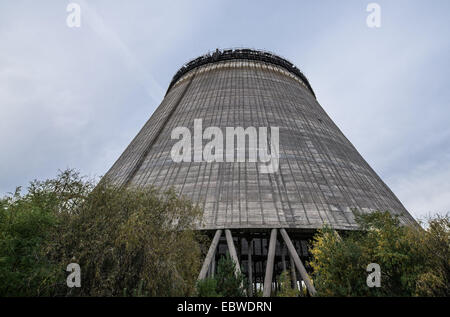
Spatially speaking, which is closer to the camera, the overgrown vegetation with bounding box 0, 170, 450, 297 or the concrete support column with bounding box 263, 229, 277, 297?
the overgrown vegetation with bounding box 0, 170, 450, 297

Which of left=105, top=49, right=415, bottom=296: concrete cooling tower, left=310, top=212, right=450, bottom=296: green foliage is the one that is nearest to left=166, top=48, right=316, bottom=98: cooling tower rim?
left=105, top=49, right=415, bottom=296: concrete cooling tower

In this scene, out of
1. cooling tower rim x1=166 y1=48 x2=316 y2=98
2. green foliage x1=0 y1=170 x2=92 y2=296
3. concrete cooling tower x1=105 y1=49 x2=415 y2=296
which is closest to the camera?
green foliage x1=0 y1=170 x2=92 y2=296

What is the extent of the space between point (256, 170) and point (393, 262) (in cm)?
696

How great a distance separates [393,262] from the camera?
325 inches

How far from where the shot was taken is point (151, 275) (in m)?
6.60

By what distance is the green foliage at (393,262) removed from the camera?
771 cm

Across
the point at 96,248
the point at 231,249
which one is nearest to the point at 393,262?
the point at 231,249

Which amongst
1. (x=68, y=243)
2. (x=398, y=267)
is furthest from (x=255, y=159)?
(x=68, y=243)

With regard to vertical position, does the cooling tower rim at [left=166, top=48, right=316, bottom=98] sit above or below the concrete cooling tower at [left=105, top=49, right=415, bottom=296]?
above

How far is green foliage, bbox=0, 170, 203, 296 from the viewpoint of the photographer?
21.2 feet

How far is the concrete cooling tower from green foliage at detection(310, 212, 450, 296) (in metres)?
1.33

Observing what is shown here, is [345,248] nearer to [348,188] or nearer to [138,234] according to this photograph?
[348,188]

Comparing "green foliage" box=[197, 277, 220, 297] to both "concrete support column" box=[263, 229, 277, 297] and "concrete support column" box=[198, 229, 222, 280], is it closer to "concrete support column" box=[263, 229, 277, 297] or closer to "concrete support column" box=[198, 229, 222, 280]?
"concrete support column" box=[198, 229, 222, 280]
